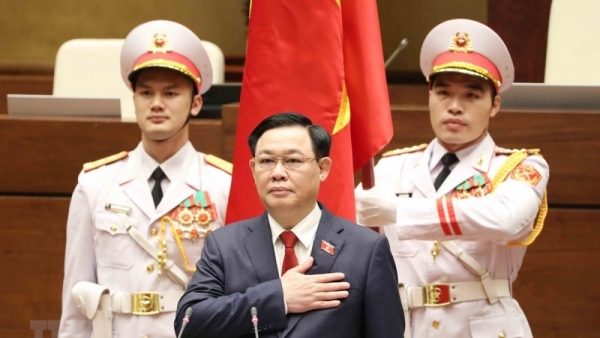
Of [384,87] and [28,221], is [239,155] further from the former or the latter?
[28,221]

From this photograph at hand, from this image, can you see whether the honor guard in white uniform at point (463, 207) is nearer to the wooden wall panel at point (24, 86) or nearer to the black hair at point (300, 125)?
the black hair at point (300, 125)

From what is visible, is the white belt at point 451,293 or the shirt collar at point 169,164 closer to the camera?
the white belt at point 451,293

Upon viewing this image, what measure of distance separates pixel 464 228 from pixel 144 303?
0.91 metres

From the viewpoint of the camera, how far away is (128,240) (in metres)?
3.24

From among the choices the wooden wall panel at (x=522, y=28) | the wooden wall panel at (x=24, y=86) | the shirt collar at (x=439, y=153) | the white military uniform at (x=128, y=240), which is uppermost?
the wooden wall panel at (x=24, y=86)

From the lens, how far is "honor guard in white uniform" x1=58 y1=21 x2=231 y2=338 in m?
3.18

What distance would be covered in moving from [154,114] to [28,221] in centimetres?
98

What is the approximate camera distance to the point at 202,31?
248 inches

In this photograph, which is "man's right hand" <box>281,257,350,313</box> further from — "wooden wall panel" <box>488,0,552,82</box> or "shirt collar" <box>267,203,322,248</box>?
"wooden wall panel" <box>488,0,552,82</box>

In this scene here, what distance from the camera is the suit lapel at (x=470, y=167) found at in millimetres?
3252

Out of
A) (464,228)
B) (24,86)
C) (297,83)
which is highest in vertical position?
(24,86)

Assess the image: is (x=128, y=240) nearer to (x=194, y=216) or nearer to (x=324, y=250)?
(x=194, y=216)

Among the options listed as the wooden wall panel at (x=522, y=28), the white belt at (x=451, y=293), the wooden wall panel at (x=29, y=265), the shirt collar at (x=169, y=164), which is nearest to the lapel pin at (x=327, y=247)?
the white belt at (x=451, y=293)

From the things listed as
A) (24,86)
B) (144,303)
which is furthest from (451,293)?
(24,86)
